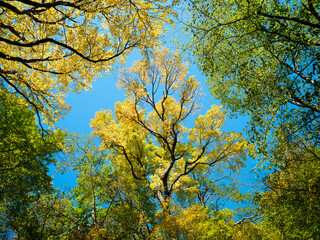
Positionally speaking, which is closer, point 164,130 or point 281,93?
point 281,93

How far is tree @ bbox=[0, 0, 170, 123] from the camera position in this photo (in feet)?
14.6

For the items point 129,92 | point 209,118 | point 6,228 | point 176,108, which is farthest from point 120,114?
point 6,228

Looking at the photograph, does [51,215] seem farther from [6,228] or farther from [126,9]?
[126,9]

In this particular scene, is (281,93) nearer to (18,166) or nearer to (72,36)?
(72,36)

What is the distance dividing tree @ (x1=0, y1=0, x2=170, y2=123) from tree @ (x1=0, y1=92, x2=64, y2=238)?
2.17 metres

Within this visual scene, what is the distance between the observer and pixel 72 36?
218 inches

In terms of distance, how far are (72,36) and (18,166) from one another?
690 cm

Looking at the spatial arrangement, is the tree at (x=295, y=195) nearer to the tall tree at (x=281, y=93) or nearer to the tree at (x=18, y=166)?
the tall tree at (x=281, y=93)

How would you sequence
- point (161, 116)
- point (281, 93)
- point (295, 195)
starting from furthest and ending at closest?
point (161, 116) → point (295, 195) → point (281, 93)

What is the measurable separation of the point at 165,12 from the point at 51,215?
38.0 ft

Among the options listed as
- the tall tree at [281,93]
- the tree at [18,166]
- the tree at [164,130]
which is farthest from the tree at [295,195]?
the tree at [18,166]

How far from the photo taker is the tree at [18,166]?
332 inches

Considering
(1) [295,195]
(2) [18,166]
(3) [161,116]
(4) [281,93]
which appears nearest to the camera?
(4) [281,93]

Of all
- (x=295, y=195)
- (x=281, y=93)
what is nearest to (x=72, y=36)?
(x=281, y=93)
